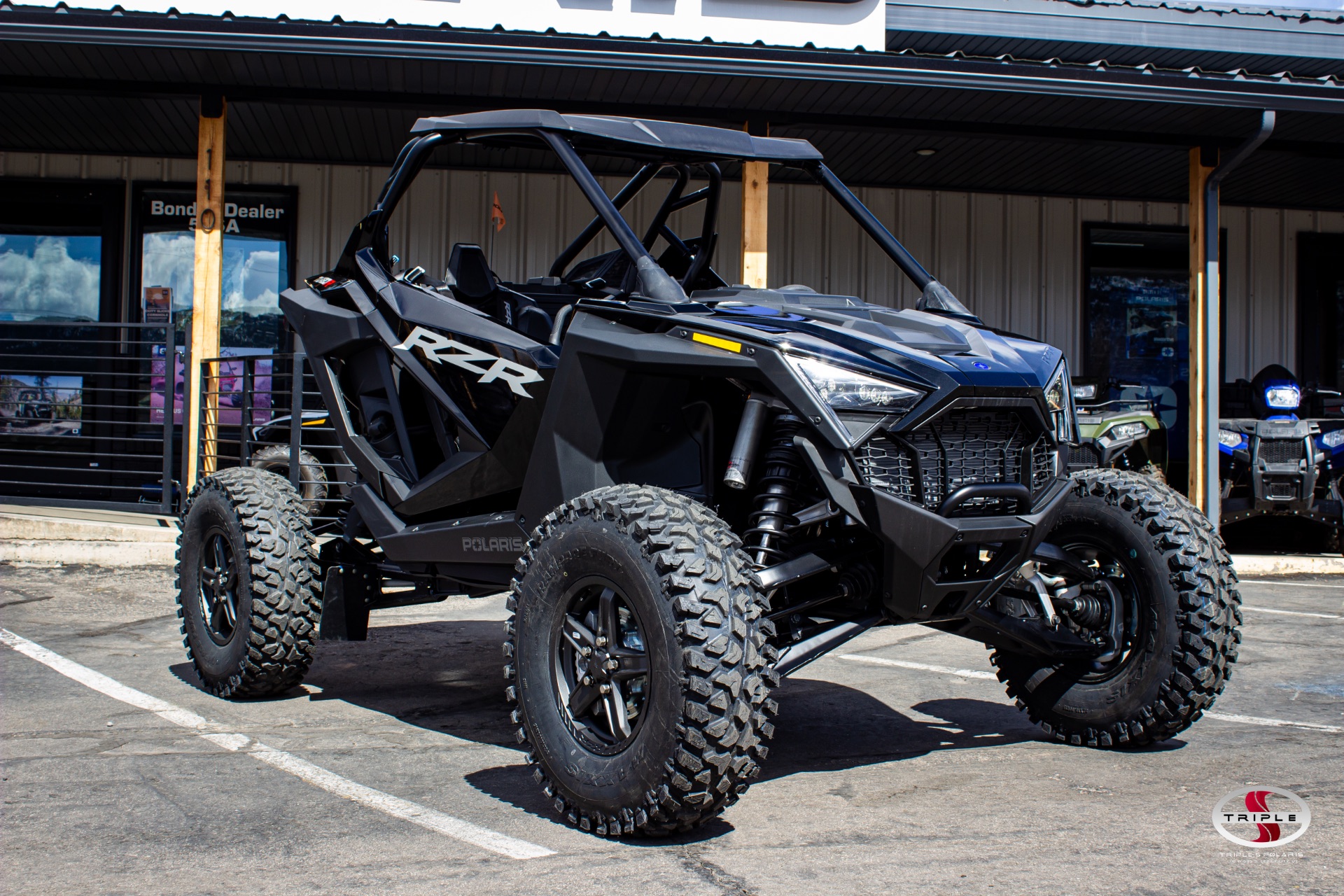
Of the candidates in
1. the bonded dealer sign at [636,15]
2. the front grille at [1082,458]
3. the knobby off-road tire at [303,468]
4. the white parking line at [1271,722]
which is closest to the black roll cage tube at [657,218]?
the white parking line at [1271,722]

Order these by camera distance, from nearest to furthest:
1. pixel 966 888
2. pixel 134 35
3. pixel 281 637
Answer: pixel 966 888, pixel 281 637, pixel 134 35

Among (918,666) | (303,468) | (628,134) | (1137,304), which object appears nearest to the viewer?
(628,134)

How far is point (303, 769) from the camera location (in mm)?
3818

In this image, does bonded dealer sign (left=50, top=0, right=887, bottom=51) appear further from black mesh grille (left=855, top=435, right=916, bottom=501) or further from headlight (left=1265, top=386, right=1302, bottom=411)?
black mesh grille (left=855, top=435, right=916, bottom=501)

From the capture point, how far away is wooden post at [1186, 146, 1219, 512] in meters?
10.3

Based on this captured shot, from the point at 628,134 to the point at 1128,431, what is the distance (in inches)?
314

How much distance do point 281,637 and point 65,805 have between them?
1369mm

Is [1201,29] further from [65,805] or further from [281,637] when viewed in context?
[65,805]

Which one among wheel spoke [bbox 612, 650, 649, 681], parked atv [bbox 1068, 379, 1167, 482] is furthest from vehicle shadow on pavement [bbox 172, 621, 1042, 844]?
parked atv [bbox 1068, 379, 1167, 482]

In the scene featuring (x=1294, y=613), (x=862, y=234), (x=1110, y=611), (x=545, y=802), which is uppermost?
(x=862, y=234)

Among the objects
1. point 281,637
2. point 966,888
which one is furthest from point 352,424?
point 966,888

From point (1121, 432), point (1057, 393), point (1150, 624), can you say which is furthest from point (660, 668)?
point (1121, 432)

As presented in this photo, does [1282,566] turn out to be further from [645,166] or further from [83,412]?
[83,412]

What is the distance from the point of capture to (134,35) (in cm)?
859
